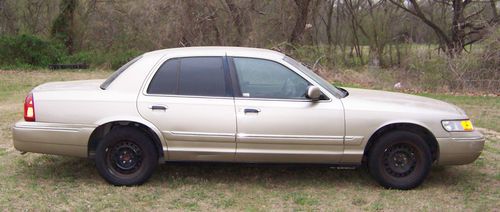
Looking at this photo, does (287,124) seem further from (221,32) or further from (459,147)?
(221,32)

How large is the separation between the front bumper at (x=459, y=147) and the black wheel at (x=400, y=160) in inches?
5.8

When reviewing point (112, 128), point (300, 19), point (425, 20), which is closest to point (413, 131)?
point (112, 128)

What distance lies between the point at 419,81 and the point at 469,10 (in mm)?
10559

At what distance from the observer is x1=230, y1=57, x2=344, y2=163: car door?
17.8 ft

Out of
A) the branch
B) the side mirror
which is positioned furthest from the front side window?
the branch

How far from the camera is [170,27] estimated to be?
72.5 feet

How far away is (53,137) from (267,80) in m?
2.25

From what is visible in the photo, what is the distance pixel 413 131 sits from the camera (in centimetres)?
563

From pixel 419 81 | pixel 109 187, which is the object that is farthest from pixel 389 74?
pixel 109 187

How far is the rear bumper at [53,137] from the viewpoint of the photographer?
18.0 ft

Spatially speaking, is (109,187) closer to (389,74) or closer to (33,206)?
(33,206)

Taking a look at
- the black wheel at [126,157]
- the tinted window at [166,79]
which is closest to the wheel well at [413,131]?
the tinted window at [166,79]

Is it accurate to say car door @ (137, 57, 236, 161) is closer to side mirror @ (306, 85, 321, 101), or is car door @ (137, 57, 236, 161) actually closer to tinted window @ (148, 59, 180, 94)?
tinted window @ (148, 59, 180, 94)

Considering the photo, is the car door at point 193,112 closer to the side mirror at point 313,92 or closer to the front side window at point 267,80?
the front side window at point 267,80
